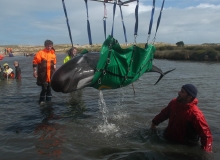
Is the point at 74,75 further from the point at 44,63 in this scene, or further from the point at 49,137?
the point at 44,63

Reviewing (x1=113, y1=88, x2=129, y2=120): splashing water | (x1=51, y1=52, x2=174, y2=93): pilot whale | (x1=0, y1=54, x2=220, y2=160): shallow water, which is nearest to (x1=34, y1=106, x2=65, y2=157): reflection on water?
(x1=0, y1=54, x2=220, y2=160): shallow water

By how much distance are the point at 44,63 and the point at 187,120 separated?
5.34 metres

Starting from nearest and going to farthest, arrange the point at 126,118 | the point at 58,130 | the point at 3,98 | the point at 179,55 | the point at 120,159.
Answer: the point at 120,159
the point at 58,130
the point at 126,118
the point at 3,98
the point at 179,55

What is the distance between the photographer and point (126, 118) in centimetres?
796

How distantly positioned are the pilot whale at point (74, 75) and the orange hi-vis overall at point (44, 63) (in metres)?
3.53

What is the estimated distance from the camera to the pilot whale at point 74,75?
531 centimetres

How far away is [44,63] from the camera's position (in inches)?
351

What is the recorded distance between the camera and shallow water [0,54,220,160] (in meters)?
5.43

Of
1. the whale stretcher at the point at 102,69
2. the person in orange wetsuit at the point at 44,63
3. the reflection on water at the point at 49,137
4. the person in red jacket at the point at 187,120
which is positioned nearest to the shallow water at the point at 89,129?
the reflection on water at the point at 49,137

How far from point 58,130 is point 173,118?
292 centimetres

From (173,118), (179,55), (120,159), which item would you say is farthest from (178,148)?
(179,55)

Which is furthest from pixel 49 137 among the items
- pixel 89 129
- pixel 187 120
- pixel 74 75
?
pixel 187 120

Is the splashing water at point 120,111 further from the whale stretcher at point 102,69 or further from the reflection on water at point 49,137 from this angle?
the whale stretcher at point 102,69

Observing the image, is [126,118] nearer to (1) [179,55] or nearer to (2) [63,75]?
(2) [63,75]
